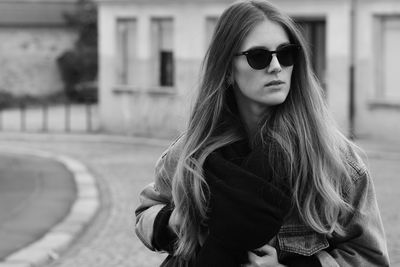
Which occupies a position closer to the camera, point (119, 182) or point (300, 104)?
point (300, 104)

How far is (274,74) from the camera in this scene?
9.23 ft

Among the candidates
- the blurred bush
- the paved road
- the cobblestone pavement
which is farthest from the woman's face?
the blurred bush

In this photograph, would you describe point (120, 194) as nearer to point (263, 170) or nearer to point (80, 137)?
point (80, 137)

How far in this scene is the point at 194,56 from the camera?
71.7 ft

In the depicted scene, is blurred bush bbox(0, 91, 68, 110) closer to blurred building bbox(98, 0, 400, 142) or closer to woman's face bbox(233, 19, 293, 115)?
blurred building bbox(98, 0, 400, 142)

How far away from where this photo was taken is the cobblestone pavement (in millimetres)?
8562

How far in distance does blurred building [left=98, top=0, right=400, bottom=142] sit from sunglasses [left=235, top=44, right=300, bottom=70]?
15.6m

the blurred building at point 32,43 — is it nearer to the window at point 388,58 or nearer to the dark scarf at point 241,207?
the window at point 388,58

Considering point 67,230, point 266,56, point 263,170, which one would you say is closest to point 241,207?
point 263,170

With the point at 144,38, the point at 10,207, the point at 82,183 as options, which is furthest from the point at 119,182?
the point at 144,38

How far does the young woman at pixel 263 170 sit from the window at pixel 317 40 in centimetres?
1770

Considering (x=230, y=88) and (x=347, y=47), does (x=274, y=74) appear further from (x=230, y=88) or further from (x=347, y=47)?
(x=347, y=47)

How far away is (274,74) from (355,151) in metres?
0.32

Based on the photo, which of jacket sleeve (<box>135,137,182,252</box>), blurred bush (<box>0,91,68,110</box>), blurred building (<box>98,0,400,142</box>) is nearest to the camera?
jacket sleeve (<box>135,137,182,252</box>)
